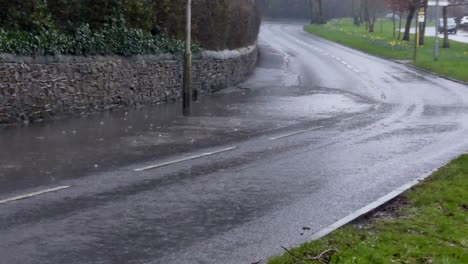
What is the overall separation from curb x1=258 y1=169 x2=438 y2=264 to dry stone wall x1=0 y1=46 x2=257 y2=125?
907 cm

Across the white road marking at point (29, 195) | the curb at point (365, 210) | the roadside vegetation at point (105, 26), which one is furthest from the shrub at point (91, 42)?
the curb at point (365, 210)

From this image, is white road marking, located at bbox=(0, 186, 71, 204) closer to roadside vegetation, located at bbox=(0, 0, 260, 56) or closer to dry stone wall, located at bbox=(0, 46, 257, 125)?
dry stone wall, located at bbox=(0, 46, 257, 125)

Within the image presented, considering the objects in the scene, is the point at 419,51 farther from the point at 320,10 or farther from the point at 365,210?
the point at 365,210

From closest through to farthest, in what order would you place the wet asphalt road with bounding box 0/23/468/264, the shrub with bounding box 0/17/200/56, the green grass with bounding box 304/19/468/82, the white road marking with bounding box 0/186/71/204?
the wet asphalt road with bounding box 0/23/468/264
the white road marking with bounding box 0/186/71/204
the shrub with bounding box 0/17/200/56
the green grass with bounding box 304/19/468/82

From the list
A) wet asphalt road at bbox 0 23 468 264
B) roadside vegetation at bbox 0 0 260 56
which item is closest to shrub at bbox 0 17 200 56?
roadside vegetation at bbox 0 0 260 56

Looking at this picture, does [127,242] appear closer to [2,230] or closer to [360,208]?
[2,230]

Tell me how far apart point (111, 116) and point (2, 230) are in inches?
459

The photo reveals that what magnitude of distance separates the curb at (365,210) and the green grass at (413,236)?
0.35 feet

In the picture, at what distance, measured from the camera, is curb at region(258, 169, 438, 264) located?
8547mm

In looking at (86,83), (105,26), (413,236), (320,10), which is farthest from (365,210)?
(320,10)

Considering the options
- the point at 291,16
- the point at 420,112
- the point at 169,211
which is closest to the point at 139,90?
the point at 420,112

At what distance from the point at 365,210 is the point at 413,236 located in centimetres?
136

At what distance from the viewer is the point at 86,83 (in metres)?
19.8

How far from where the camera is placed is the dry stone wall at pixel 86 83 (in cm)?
1731
